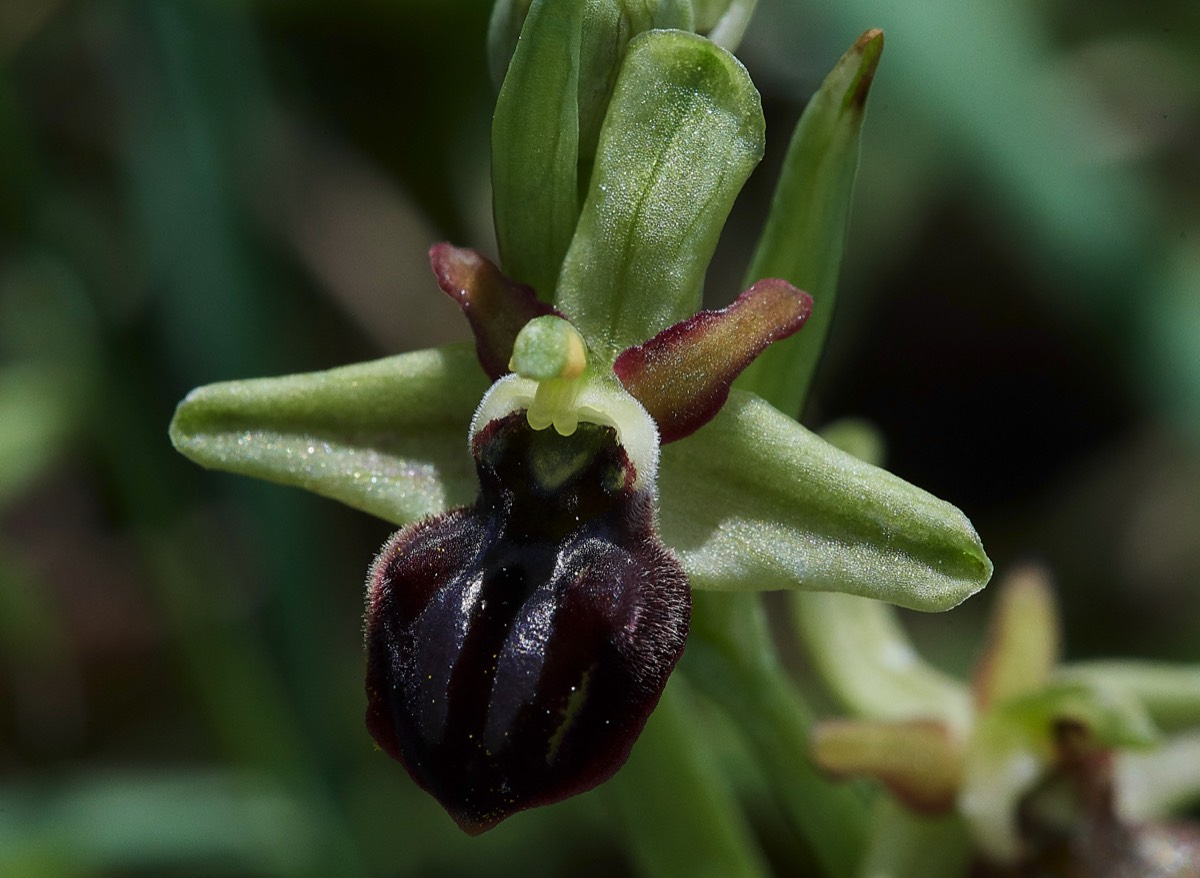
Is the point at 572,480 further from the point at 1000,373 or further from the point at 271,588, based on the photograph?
the point at 1000,373

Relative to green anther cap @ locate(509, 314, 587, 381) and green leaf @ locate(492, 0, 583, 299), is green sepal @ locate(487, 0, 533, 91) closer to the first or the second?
green leaf @ locate(492, 0, 583, 299)

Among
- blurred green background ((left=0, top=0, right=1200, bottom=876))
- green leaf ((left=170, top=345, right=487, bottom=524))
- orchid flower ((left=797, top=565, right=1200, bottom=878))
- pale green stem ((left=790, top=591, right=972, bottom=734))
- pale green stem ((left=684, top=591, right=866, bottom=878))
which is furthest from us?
blurred green background ((left=0, top=0, right=1200, bottom=876))

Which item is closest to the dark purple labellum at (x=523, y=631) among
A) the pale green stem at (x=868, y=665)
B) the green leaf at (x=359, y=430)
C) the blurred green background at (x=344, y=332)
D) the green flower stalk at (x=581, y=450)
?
the green flower stalk at (x=581, y=450)

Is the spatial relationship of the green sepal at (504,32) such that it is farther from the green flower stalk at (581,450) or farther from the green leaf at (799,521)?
the green leaf at (799,521)

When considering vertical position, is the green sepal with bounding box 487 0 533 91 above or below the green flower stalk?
above

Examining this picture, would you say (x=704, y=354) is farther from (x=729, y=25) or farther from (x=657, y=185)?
(x=729, y=25)

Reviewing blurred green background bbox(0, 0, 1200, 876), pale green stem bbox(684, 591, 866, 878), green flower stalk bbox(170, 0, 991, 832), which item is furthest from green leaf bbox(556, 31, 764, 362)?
blurred green background bbox(0, 0, 1200, 876)

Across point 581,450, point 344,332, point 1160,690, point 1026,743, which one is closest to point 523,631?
point 581,450
